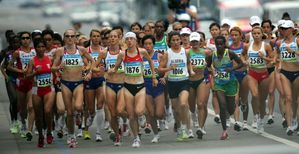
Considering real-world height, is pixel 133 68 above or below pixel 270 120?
above

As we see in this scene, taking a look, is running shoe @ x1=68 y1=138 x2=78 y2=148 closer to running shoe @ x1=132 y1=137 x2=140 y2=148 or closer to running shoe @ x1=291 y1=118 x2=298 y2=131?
running shoe @ x1=132 y1=137 x2=140 y2=148

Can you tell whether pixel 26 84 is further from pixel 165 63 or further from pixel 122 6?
pixel 122 6

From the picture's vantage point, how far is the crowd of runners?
1864cm

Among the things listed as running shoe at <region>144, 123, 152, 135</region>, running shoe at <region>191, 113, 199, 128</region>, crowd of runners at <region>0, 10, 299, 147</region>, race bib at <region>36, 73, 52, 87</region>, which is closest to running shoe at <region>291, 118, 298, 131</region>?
crowd of runners at <region>0, 10, 299, 147</region>

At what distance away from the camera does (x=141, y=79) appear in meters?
18.5

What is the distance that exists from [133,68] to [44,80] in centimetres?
138

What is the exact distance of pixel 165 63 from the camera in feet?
62.7

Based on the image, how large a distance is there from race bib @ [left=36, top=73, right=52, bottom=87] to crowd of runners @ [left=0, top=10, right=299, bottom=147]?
15 mm

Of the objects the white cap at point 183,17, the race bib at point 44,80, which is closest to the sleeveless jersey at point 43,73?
the race bib at point 44,80

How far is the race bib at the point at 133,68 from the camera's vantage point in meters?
18.5

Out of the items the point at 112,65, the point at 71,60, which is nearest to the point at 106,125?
the point at 112,65

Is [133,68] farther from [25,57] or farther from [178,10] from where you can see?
[178,10]

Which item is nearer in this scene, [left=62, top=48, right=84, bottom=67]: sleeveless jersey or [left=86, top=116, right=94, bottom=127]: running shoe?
[left=62, top=48, right=84, bottom=67]: sleeveless jersey

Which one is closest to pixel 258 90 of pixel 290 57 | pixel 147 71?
pixel 290 57
